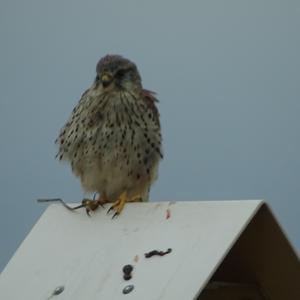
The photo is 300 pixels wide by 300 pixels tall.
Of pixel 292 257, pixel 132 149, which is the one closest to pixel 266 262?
pixel 292 257

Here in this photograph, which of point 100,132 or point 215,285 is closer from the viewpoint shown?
point 215,285

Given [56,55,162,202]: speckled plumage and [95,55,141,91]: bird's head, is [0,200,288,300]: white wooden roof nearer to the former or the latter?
[56,55,162,202]: speckled plumage

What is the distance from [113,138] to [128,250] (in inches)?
36.1

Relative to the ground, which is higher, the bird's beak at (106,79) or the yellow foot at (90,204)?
the bird's beak at (106,79)

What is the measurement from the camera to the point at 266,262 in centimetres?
252

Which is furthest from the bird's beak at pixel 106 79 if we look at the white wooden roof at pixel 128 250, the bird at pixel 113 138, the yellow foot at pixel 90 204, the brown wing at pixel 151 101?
the white wooden roof at pixel 128 250

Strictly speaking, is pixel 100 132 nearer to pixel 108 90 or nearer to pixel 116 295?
pixel 108 90

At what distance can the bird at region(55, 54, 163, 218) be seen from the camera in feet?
11.1

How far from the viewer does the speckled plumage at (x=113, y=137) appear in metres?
3.38

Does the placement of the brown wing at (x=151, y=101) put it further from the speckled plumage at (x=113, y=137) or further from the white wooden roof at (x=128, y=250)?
the white wooden roof at (x=128, y=250)

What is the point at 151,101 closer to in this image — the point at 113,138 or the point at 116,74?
the point at 116,74

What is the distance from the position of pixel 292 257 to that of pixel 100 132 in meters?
1.18

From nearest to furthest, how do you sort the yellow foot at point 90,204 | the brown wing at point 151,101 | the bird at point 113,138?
the yellow foot at point 90,204 → the bird at point 113,138 → the brown wing at point 151,101

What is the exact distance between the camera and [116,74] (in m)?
3.60
